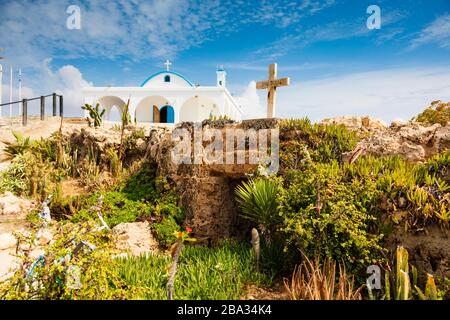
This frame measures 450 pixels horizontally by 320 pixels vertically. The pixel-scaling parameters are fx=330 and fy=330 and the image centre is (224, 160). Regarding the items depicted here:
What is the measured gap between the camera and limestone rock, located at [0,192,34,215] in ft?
28.7

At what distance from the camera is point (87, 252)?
347 centimetres

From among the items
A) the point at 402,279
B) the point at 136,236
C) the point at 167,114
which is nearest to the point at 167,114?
the point at 167,114

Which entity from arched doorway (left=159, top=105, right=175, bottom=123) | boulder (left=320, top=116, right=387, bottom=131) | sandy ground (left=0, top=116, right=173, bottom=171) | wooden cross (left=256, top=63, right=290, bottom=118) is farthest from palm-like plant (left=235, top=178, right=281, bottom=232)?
arched doorway (left=159, top=105, right=175, bottom=123)

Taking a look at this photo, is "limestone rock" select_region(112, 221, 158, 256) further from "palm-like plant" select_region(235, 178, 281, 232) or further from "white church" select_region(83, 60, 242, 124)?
"white church" select_region(83, 60, 242, 124)

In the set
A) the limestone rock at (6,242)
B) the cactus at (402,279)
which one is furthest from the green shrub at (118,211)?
the cactus at (402,279)

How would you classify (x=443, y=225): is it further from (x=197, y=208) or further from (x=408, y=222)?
(x=197, y=208)

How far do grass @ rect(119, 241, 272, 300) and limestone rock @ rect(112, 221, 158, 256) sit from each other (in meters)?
1.84

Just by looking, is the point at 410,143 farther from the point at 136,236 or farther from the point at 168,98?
the point at 168,98

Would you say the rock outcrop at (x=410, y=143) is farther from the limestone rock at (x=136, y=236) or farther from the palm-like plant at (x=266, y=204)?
the limestone rock at (x=136, y=236)

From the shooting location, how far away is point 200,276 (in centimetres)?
407

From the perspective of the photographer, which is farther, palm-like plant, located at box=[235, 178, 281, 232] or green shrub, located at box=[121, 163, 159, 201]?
green shrub, located at box=[121, 163, 159, 201]
